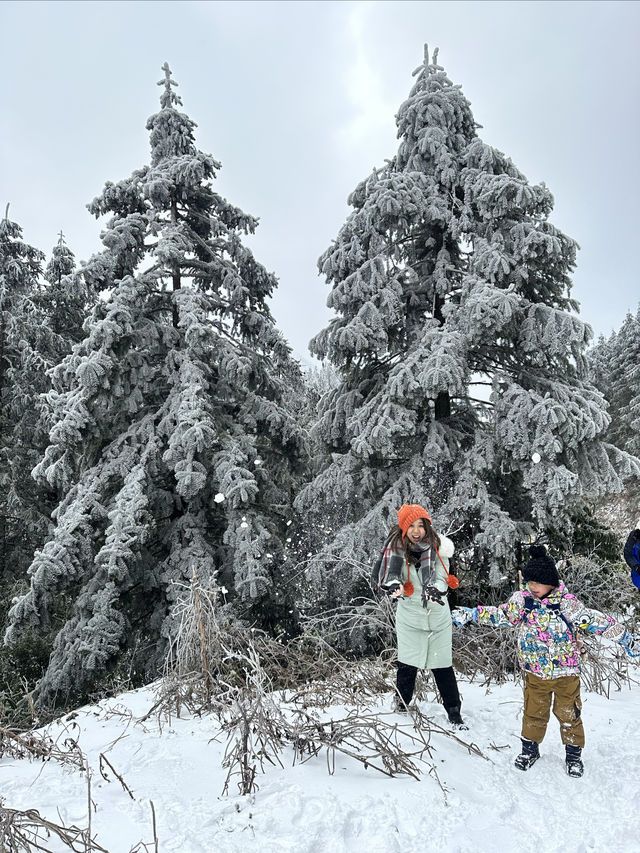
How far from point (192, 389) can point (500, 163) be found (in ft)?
19.4

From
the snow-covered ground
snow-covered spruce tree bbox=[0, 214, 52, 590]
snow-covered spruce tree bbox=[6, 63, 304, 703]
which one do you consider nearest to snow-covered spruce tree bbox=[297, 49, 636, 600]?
snow-covered spruce tree bbox=[6, 63, 304, 703]

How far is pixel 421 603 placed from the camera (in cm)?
384

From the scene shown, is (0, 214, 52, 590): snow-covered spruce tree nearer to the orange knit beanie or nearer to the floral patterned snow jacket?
the orange knit beanie

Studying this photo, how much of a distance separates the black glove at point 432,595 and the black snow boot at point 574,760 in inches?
42.6

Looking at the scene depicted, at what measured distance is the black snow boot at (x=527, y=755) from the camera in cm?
327

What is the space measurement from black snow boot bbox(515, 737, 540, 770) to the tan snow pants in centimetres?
3

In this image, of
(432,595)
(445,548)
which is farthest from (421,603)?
(445,548)

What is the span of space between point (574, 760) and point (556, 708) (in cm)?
28

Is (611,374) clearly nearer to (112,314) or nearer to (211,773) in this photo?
(112,314)

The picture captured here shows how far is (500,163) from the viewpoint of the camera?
28.4 feet

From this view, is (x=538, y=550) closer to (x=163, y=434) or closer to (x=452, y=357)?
(x=452, y=357)

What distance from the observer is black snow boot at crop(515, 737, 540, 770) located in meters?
3.27

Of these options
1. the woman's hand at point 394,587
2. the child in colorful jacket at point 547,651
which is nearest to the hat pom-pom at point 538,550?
the child in colorful jacket at point 547,651

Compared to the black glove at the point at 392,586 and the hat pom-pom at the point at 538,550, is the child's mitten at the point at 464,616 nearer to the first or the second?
the black glove at the point at 392,586
